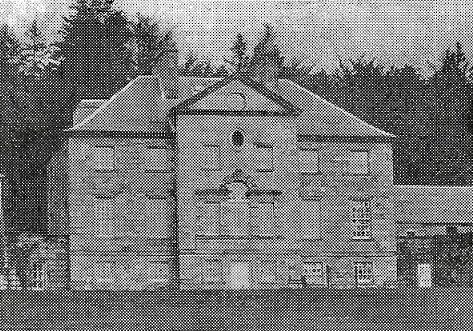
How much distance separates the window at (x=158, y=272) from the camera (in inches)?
1809

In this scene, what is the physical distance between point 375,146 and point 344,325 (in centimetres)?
2382

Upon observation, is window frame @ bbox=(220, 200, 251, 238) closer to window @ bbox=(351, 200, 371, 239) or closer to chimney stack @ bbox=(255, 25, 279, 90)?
window @ bbox=(351, 200, 371, 239)

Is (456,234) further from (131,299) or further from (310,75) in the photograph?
(131,299)

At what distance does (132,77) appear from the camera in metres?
58.2

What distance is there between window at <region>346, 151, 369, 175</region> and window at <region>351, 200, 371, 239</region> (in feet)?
4.19

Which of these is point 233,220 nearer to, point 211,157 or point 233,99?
point 211,157

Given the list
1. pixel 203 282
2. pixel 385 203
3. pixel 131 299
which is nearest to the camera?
pixel 131 299

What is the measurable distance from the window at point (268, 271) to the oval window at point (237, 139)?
4857 millimetres

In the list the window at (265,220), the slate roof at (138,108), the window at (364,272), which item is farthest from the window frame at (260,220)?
the slate roof at (138,108)

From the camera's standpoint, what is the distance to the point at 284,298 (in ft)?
112

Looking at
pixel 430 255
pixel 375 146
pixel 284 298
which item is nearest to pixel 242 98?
pixel 375 146

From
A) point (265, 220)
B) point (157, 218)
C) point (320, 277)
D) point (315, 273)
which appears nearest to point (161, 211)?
point (157, 218)

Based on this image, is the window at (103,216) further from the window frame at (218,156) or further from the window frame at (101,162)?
the window frame at (218,156)

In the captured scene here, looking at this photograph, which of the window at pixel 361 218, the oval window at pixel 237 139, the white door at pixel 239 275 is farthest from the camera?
the window at pixel 361 218
